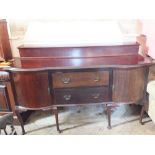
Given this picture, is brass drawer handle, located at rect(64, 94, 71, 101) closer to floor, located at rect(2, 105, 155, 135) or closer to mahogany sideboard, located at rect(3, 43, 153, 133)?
mahogany sideboard, located at rect(3, 43, 153, 133)

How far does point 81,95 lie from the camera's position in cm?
170

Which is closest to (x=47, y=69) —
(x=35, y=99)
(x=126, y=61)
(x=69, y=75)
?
(x=69, y=75)

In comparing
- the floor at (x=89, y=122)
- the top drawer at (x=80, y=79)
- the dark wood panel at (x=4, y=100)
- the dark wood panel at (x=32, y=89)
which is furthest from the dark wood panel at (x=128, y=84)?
the dark wood panel at (x=4, y=100)

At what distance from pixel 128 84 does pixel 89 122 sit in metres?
0.64

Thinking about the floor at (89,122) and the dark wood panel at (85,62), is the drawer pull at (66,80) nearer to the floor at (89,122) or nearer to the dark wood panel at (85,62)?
the dark wood panel at (85,62)

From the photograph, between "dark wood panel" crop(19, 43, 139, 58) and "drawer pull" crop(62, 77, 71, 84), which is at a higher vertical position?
"dark wood panel" crop(19, 43, 139, 58)

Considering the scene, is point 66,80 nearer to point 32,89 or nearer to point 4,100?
point 32,89

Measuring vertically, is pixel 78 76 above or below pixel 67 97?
above

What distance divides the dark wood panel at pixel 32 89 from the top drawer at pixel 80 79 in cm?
11

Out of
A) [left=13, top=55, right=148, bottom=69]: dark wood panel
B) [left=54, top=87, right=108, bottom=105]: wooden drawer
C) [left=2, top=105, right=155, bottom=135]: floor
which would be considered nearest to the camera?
[left=13, top=55, right=148, bottom=69]: dark wood panel

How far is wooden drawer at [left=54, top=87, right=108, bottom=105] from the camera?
1.68 metres

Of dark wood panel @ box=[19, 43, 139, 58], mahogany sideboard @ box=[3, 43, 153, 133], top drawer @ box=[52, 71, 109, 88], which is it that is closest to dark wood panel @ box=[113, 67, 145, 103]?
mahogany sideboard @ box=[3, 43, 153, 133]

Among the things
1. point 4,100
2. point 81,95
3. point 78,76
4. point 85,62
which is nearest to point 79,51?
point 85,62

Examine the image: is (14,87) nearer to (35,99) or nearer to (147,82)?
(35,99)
